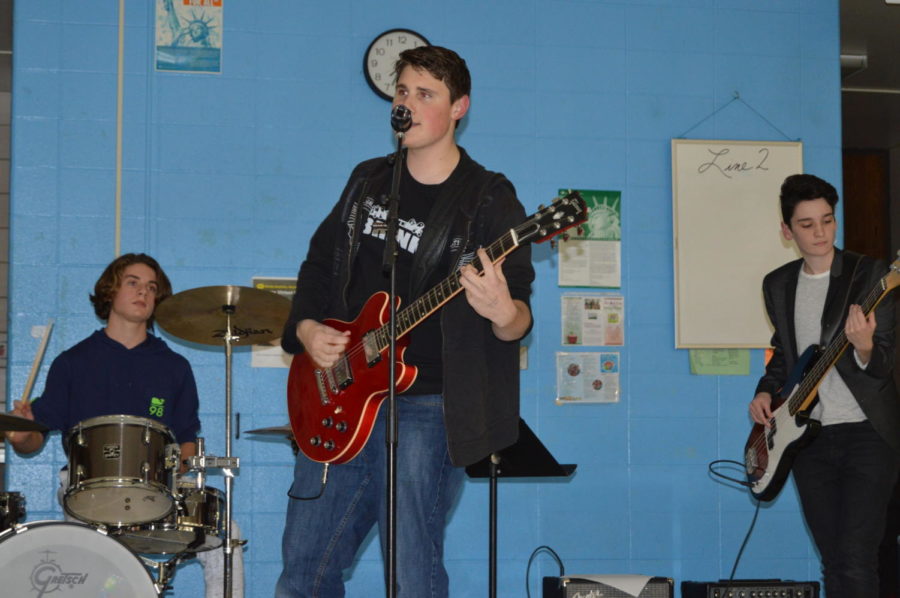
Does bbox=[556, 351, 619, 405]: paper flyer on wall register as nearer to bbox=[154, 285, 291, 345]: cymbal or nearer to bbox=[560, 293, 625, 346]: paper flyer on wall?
bbox=[560, 293, 625, 346]: paper flyer on wall

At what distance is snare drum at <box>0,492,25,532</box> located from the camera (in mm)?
3584

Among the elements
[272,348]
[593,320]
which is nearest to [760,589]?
[593,320]

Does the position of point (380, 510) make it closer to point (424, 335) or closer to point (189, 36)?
point (424, 335)

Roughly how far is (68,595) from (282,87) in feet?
8.62

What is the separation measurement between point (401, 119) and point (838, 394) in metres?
2.05

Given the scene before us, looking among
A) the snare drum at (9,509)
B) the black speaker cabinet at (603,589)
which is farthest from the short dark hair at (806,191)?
the snare drum at (9,509)

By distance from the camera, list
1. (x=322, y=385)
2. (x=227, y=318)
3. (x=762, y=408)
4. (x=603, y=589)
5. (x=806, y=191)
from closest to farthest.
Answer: (x=322, y=385), (x=806, y=191), (x=762, y=408), (x=227, y=318), (x=603, y=589)

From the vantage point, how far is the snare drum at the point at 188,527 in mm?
3668

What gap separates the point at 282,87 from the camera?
5086 mm

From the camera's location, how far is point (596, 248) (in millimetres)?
5199

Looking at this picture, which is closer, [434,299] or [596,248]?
[434,299]

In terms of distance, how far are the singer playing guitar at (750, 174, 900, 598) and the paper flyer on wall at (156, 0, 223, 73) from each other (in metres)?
2.73

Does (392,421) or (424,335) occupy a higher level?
(424,335)

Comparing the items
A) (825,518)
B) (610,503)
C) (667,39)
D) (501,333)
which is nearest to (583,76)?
(667,39)
